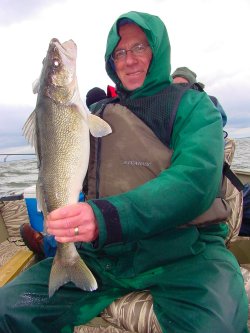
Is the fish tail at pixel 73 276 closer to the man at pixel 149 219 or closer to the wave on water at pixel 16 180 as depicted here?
the man at pixel 149 219

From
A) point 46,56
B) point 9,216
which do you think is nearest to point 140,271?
point 46,56

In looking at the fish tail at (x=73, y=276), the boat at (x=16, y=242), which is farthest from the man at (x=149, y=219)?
the boat at (x=16, y=242)

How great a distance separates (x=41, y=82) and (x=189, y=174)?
1325 millimetres

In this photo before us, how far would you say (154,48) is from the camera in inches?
120

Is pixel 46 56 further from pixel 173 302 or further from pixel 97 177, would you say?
pixel 173 302

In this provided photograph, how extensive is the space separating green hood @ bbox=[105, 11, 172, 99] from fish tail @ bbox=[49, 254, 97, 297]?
151cm

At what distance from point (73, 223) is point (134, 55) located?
1.80 metres

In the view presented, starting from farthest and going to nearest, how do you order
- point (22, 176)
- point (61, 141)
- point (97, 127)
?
point (22, 176), point (97, 127), point (61, 141)

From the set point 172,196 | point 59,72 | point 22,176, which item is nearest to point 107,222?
point 172,196

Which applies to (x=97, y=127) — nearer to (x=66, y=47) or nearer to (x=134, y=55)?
(x=66, y=47)

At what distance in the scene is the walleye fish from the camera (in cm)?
242

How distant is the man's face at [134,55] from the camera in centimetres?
319

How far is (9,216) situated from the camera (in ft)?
18.0

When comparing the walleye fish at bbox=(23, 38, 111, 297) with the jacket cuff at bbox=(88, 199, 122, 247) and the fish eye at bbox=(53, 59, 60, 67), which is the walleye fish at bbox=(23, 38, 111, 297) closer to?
the fish eye at bbox=(53, 59, 60, 67)
